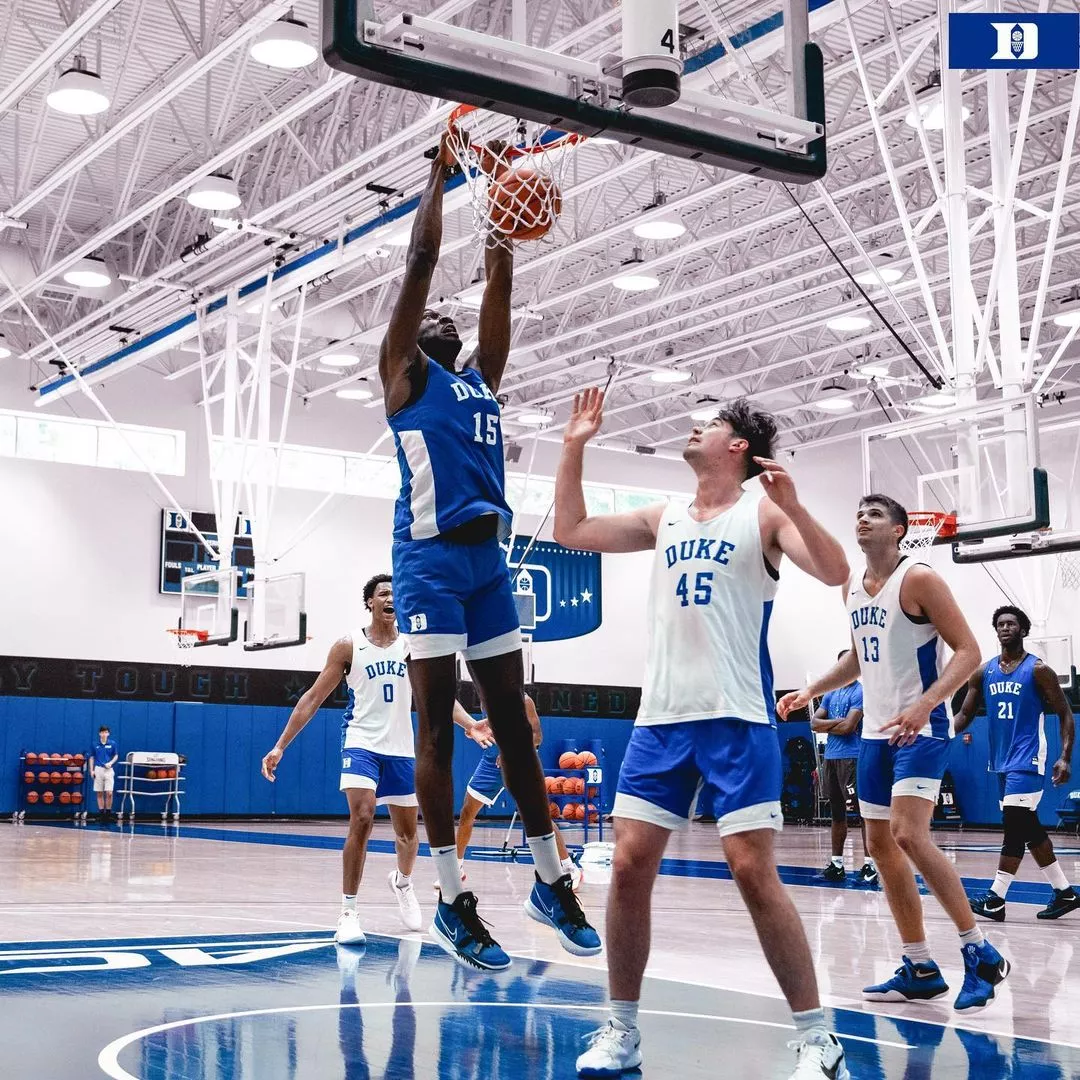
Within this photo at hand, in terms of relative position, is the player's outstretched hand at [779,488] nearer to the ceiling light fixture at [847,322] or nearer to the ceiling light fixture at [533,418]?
the ceiling light fixture at [847,322]

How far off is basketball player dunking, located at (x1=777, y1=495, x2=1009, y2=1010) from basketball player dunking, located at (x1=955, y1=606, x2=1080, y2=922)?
3.42 m

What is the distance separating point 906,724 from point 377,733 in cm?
350

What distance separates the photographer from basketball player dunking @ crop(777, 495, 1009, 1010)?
18.7ft

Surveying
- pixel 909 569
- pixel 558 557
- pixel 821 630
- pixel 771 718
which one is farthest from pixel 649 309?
pixel 771 718

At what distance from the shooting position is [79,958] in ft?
21.2

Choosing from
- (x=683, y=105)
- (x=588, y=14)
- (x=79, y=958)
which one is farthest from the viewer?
(x=588, y=14)

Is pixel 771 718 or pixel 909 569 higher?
pixel 909 569

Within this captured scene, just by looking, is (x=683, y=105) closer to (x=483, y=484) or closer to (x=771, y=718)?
(x=483, y=484)

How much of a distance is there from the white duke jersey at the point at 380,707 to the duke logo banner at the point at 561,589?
2026cm

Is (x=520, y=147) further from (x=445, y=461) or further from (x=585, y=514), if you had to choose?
(x=585, y=514)

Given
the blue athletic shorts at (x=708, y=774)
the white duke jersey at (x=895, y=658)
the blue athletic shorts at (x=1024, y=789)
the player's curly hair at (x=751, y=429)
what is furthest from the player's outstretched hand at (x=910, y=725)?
the blue athletic shorts at (x=1024, y=789)

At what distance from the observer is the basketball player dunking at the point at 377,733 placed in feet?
26.1

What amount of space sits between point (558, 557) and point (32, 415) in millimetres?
10825

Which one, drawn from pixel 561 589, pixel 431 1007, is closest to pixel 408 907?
pixel 431 1007
